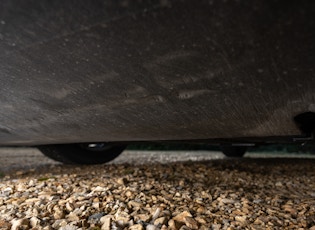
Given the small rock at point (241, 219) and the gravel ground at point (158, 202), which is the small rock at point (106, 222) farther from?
the small rock at point (241, 219)

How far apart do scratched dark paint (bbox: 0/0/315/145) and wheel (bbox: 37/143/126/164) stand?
53.3 inches

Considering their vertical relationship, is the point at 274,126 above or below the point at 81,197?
above

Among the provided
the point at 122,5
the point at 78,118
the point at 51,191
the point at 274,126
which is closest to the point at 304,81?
the point at 274,126

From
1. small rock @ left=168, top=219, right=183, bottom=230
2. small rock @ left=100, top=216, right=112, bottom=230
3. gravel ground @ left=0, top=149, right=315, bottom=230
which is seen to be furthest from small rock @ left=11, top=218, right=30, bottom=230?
small rock @ left=168, top=219, right=183, bottom=230

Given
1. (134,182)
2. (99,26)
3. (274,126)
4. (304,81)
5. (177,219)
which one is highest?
(99,26)

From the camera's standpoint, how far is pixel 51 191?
1.52 meters

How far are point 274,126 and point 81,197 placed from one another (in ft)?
3.13

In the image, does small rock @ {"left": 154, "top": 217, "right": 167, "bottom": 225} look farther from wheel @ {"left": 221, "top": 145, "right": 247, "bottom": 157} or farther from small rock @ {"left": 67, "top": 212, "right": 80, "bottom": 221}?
wheel @ {"left": 221, "top": 145, "right": 247, "bottom": 157}

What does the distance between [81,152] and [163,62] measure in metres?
2.08

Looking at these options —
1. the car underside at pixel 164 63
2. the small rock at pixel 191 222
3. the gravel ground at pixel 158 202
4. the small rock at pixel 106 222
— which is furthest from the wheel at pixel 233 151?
the small rock at pixel 106 222

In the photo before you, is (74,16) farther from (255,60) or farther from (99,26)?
(255,60)

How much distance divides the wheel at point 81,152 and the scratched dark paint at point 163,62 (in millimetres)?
1353

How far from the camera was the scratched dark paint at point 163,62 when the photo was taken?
68 centimetres

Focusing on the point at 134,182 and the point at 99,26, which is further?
the point at 134,182
